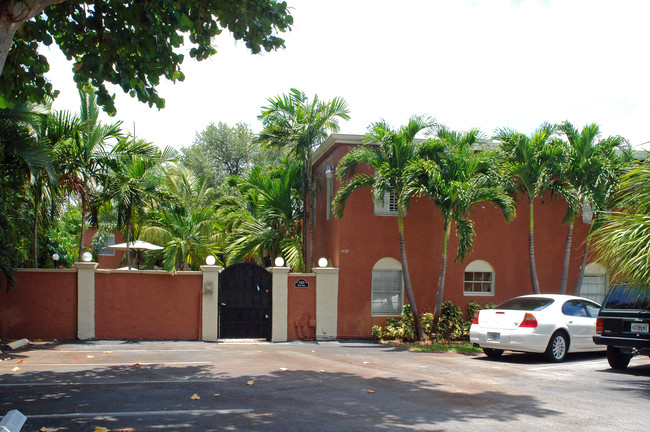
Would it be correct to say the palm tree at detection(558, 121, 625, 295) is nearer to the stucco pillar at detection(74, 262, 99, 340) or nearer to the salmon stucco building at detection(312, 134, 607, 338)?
the salmon stucco building at detection(312, 134, 607, 338)

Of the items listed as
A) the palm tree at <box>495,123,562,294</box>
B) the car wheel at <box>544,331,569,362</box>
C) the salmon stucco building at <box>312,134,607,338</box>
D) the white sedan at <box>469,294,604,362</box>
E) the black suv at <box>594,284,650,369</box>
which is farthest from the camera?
the salmon stucco building at <box>312,134,607,338</box>

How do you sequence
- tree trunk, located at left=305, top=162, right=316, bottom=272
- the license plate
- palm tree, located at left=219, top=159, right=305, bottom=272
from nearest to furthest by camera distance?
the license plate < tree trunk, located at left=305, top=162, right=316, bottom=272 < palm tree, located at left=219, top=159, right=305, bottom=272

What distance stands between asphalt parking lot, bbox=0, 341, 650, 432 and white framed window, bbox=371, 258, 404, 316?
3661 millimetres

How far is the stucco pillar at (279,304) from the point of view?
15891 mm

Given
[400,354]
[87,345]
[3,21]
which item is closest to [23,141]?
[87,345]

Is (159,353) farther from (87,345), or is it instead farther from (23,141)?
(23,141)

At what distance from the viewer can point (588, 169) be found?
15844 millimetres

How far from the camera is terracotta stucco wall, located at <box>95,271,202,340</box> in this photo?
610 inches

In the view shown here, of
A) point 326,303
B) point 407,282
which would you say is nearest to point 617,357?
point 407,282

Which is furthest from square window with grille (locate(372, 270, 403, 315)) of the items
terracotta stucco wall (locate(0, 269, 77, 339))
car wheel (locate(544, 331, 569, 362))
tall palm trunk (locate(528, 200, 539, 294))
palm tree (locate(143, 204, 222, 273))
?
terracotta stucco wall (locate(0, 269, 77, 339))

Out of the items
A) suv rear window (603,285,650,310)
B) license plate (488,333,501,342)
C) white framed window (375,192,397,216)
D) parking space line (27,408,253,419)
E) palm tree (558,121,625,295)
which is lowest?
parking space line (27,408,253,419)

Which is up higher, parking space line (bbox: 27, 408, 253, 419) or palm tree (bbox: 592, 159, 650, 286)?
palm tree (bbox: 592, 159, 650, 286)

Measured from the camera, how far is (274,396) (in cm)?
807

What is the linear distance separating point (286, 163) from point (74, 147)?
7.35 m
